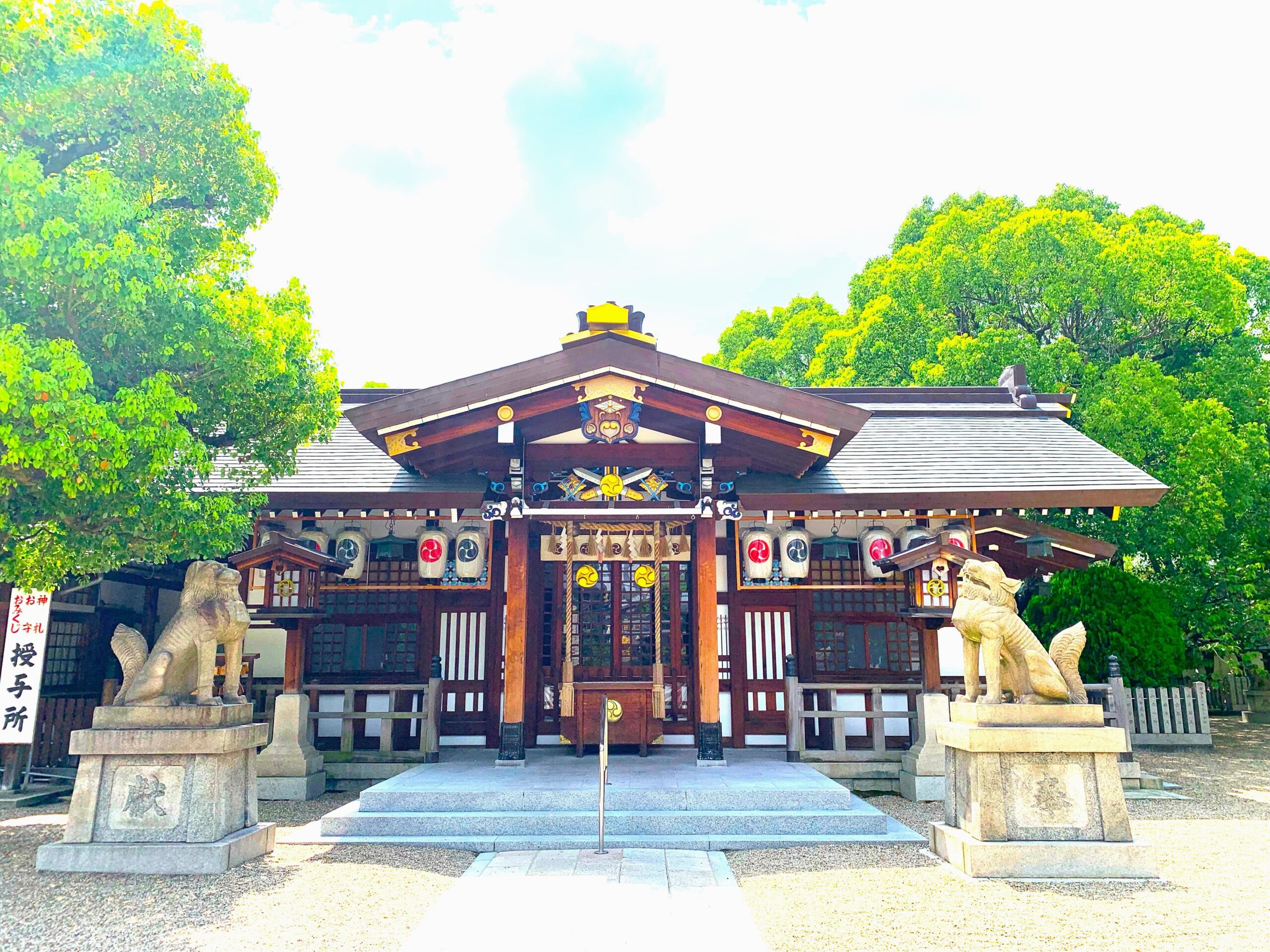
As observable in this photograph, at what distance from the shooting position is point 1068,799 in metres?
6.44

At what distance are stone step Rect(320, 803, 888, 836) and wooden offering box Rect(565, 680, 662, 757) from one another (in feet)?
7.26

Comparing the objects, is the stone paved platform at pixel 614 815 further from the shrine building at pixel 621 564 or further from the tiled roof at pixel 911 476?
the tiled roof at pixel 911 476

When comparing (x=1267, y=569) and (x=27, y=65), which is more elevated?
(x=27, y=65)

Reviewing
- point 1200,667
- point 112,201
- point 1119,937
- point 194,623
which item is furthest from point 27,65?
point 1200,667

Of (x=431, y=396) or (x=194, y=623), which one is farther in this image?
(x=431, y=396)

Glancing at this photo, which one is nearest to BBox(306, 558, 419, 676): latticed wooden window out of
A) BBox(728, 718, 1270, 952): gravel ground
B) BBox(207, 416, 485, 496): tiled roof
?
BBox(207, 416, 485, 496): tiled roof

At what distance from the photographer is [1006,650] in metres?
6.84

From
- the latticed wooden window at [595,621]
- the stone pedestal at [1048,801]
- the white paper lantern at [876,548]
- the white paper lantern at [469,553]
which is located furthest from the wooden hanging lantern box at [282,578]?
the stone pedestal at [1048,801]

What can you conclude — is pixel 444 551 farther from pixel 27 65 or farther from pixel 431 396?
pixel 27 65

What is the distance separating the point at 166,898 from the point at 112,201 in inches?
218

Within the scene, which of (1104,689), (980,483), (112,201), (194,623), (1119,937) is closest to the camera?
(1119,937)

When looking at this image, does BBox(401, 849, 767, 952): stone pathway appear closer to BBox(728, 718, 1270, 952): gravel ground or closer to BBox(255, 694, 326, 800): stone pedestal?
BBox(728, 718, 1270, 952): gravel ground

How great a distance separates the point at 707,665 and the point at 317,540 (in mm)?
5929

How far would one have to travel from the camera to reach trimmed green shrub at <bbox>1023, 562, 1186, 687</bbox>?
14172 millimetres
